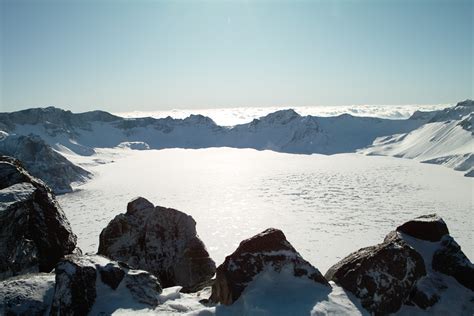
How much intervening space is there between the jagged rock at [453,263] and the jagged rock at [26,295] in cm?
1316

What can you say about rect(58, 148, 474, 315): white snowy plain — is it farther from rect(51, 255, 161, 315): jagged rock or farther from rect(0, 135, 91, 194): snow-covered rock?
rect(0, 135, 91, 194): snow-covered rock

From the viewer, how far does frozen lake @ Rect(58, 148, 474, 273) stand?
44406mm

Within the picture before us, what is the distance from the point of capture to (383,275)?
11953 mm

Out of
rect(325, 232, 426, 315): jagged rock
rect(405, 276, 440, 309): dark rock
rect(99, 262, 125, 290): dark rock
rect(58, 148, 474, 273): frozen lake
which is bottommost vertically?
rect(58, 148, 474, 273): frozen lake

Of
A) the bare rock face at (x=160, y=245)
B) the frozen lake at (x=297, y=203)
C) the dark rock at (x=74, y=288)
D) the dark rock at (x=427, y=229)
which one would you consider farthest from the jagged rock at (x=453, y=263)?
the frozen lake at (x=297, y=203)

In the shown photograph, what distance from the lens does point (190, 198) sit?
75188mm

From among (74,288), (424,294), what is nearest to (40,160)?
(74,288)

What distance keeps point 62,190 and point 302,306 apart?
3437 inches

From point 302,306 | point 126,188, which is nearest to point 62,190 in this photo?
point 126,188

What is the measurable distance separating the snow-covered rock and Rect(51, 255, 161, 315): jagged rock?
82713 millimetres

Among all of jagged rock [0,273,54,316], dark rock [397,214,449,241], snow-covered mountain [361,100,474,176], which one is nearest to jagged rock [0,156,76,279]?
jagged rock [0,273,54,316]

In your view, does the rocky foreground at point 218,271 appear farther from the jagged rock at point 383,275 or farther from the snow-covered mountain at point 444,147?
the snow-covered mountain at point 444,147

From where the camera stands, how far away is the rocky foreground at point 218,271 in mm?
10492

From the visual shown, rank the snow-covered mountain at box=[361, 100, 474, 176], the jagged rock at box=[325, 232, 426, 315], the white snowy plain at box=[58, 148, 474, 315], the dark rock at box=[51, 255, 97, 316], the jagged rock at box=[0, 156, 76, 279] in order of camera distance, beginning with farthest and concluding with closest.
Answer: the snow-covered mountain at box=[361, 100, 474, 176] < the jagged rock at box=[0, 156, 76, 279] < the jagged rock at box=[325, 232, 426, 315] < the white snowy plain at box=[58, 148, 474, 315] < the dark rock at box=[51, 255, 97, 316]
